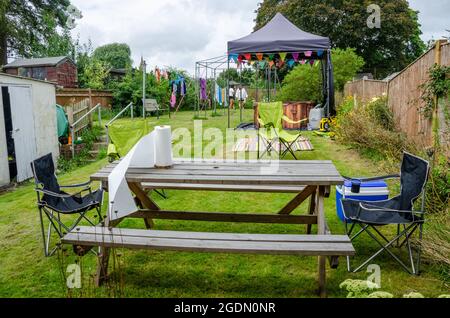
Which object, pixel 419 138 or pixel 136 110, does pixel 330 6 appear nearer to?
pixel 136 110

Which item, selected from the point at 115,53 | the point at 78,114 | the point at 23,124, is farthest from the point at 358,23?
the point at 115,53

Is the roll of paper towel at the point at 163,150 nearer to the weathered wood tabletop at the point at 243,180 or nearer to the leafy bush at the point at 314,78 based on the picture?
the weathered wood tabletop at the point at 243,180

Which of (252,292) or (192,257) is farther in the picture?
(192,257)

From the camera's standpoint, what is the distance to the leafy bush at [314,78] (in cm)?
1369

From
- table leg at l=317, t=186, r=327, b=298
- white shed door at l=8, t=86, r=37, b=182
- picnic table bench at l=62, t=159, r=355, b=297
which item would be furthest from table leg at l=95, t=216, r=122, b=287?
white shed door at l=8, t=86, r=37, b=182

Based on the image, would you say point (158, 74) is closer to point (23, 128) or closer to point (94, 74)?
point (94, 74)

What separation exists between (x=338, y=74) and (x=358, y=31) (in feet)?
43.1

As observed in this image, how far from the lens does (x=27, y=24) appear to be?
29484mm

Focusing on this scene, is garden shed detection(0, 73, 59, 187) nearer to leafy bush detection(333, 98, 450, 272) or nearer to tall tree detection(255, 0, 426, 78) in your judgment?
leafy bush detection(333, 98, 450, 272)

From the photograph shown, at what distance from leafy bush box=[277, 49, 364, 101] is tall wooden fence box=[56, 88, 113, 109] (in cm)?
654

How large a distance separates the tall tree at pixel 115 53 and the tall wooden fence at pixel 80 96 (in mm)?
26809

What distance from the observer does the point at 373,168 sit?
6.52 m
